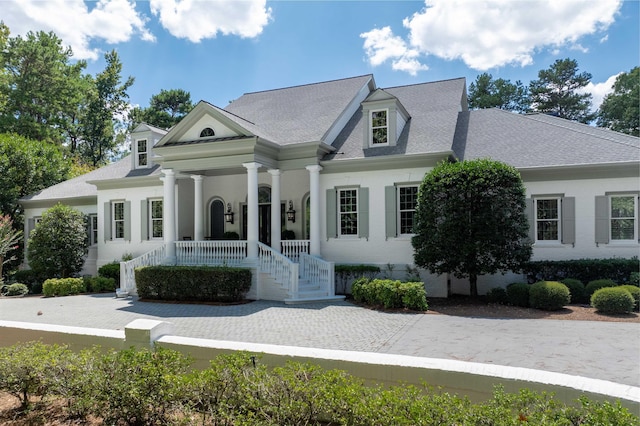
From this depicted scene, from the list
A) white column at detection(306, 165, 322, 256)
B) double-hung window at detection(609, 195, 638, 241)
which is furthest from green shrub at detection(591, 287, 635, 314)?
white column at detection(306, 165, 322, 256)

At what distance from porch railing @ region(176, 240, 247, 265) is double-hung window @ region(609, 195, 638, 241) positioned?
12427 mm

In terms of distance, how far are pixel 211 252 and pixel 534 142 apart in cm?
1278

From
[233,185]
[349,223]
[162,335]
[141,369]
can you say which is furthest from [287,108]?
[141,369]

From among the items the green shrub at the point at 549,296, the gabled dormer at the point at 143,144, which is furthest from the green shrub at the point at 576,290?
the gabled dormer at the point at 143,144

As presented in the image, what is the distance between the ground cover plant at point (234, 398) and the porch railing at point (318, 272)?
9337 mm

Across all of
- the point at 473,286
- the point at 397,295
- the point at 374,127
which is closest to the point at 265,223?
the point at 374,127

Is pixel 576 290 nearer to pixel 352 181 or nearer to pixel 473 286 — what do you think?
pixel 473 286

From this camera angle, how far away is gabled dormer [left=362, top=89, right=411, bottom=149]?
52.2 ft

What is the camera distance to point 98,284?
17.2 meters

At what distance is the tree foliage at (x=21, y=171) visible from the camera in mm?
22906

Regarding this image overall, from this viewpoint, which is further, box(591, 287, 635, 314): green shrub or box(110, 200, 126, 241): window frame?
box(110, 200, 126, 241): window frame

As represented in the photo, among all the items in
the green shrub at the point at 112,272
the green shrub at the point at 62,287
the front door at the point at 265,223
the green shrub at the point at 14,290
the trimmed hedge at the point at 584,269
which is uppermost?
the front door at the point at 265,223

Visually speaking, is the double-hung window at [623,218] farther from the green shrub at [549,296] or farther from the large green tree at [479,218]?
the green shrub at [549,296]

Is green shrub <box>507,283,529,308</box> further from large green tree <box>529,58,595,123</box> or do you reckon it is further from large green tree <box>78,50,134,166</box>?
large green tree <box>78,50,134,166</box>
